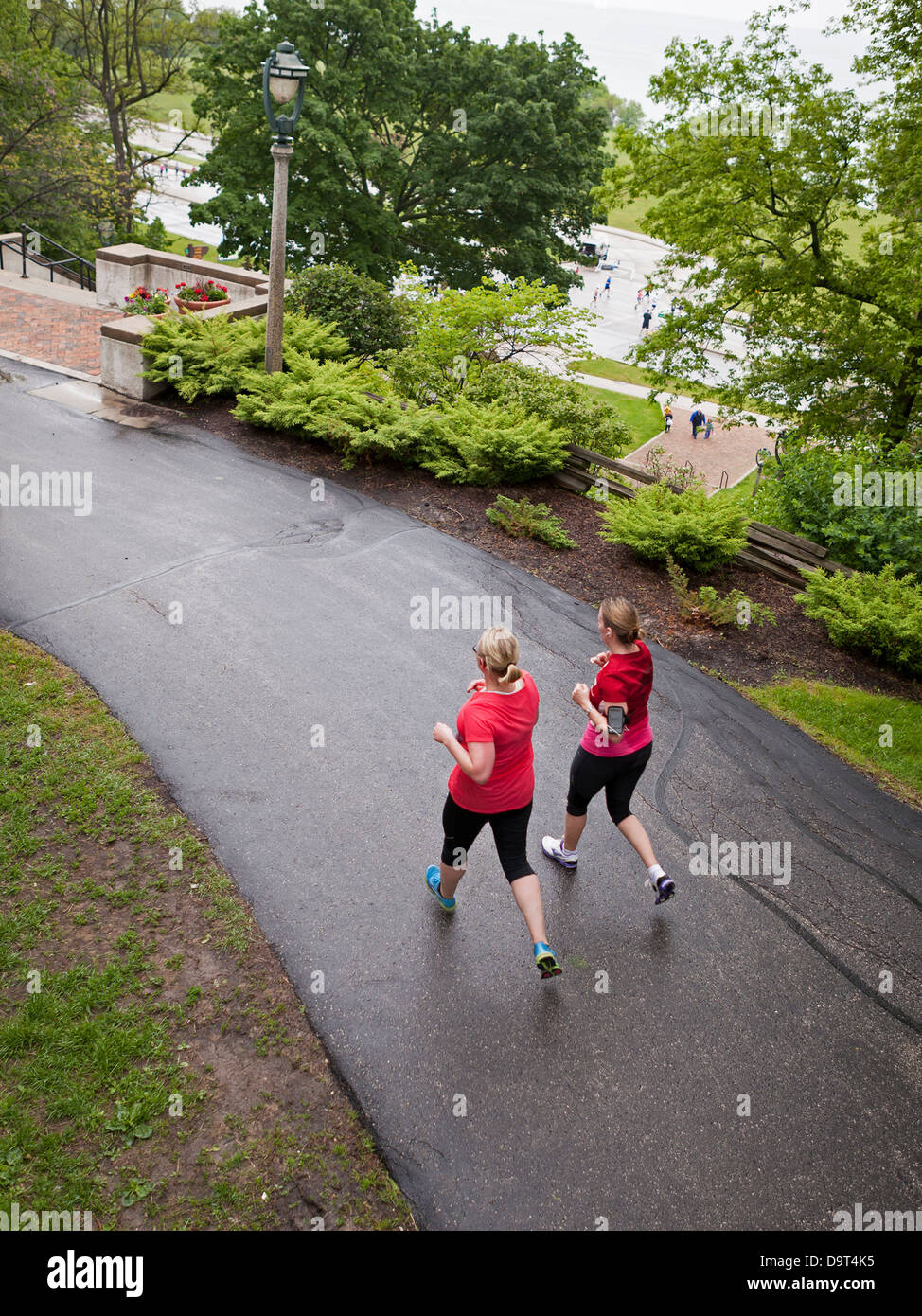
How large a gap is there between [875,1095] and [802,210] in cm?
1695

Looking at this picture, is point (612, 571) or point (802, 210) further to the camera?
point (802, 210)

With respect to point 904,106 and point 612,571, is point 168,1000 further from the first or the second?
point 904,106

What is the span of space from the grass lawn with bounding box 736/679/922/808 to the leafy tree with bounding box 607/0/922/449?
33.6ft

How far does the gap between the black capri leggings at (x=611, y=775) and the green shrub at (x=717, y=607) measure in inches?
156

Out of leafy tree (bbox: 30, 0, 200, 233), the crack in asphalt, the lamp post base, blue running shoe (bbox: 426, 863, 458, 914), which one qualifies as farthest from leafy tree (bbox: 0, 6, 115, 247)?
blue running shoe (bbox: 426, 863, 458, 914)

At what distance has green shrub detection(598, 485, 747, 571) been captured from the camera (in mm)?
9617

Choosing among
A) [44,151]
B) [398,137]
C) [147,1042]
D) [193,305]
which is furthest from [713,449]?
[147,1042]

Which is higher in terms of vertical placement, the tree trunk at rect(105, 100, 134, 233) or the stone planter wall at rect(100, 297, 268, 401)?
the tree trunk at rect(105, 100, 134, 233)

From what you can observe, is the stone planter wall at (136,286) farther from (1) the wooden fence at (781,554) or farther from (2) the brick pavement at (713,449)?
(2) the brick pavement at (713,449)

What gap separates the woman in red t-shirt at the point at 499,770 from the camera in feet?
14.8

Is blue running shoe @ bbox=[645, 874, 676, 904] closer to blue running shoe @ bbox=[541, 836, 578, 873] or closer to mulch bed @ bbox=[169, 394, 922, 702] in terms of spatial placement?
blue running shoe @ bbox=[541, 836, 578, 873]

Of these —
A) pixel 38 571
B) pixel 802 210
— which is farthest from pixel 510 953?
pixel 802 210
